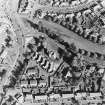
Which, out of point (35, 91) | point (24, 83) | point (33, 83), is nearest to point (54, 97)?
point (35, 91)

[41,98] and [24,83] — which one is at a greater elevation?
[24,83]

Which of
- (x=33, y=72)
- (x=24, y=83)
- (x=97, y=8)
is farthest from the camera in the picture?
(x=97, y=8)

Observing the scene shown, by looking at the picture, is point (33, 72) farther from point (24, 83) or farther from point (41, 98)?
point (41, 98)

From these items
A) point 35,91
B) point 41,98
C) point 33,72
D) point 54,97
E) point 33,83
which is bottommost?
point 41,98

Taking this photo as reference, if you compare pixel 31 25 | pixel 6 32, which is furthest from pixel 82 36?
pixel 6 32

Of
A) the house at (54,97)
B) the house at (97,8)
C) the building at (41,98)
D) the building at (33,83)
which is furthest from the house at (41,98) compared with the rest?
the house at (97,8)

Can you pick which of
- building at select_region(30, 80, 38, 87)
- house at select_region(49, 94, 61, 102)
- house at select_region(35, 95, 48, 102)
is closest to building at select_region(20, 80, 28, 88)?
building at select_region(30, 80, 38, 87)

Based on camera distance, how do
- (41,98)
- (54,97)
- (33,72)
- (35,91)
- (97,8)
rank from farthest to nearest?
(97,8)
(33,72)
(35,91)
(41,98)
(54,97)

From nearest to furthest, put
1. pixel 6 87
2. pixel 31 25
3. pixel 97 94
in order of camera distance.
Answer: pixel 97 94 → pixel 6 87 → pixel 31 25

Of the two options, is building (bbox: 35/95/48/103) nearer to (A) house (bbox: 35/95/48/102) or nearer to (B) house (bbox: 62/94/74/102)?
(A) house (bbox: 35/95/48/102)

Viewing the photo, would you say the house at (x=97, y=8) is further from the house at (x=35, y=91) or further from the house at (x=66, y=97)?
the house at (x=35, y=91)

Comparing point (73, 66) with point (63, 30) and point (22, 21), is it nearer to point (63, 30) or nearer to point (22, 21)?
point (63, 30)
